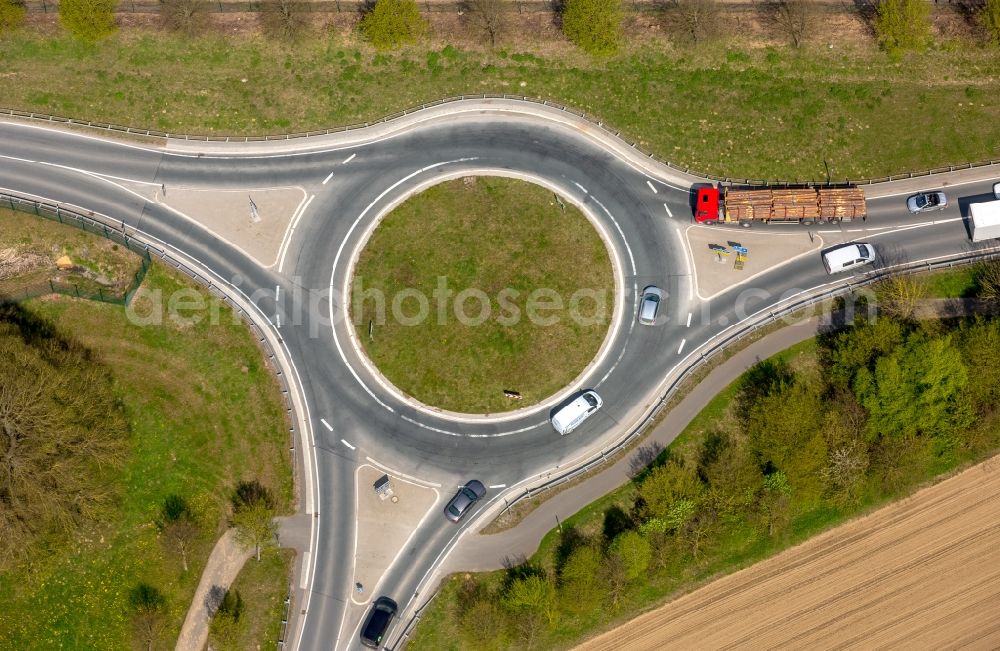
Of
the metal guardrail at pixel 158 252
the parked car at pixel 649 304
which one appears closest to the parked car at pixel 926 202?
the parked car at pixel 649 304

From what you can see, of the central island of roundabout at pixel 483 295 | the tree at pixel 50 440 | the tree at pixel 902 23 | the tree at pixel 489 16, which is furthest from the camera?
the tree at pixel 489 16

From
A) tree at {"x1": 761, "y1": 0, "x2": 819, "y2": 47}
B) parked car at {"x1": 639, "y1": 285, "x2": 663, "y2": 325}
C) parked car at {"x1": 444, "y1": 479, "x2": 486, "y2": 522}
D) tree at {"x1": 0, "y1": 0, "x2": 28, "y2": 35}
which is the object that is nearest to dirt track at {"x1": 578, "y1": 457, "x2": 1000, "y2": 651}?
parked car at {"x1": 444, "y1": 479, "x2": 486, "y2": 522}

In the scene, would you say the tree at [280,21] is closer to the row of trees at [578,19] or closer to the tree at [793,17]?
the row of trees at [578,19]

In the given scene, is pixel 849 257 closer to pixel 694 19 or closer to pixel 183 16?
pixel 694 19

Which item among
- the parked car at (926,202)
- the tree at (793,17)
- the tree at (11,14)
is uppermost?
the tree at (793,17)

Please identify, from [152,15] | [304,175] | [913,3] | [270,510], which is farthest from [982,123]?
[152,15]

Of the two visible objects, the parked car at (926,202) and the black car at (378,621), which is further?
the parked car at (926,202)

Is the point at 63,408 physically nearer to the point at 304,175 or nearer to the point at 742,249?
the point at 304,175
